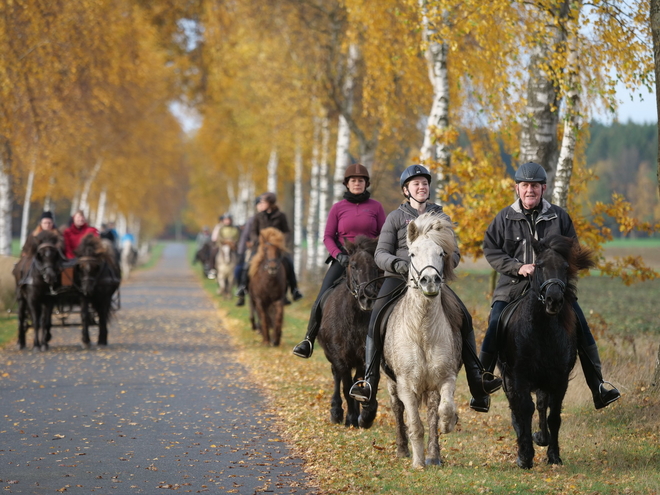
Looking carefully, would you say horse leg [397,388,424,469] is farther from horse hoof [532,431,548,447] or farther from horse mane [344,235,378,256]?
horse mane [344,235,378,256]

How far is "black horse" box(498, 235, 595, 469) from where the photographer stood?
714 centimetres

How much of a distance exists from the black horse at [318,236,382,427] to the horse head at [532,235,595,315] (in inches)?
75.2

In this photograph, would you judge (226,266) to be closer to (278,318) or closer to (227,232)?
(227,232)

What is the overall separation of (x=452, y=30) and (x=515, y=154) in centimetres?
212

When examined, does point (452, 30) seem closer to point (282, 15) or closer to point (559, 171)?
point (559, 171)

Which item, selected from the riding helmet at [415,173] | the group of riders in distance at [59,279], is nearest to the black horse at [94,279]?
the group of riders in distance at [59,279]

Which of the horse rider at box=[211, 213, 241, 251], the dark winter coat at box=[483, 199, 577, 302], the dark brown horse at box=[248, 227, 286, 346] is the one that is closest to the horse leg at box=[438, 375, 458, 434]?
the dark winter coat at box=[483, 199, 577, 302]

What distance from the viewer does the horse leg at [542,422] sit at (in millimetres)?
7680

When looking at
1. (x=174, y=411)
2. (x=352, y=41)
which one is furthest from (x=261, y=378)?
(x=352, y=41)

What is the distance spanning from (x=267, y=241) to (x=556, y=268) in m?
9.21

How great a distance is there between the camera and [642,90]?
1166 centimetres

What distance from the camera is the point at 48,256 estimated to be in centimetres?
1516

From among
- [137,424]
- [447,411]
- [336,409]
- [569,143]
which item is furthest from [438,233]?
[569,143]

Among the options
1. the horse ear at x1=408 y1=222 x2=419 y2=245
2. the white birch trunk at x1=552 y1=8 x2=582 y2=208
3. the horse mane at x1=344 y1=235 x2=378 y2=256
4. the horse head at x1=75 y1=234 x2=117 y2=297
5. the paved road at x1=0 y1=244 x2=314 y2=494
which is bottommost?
the paved road at x1=0 y1=244 x2=314 y2=494
